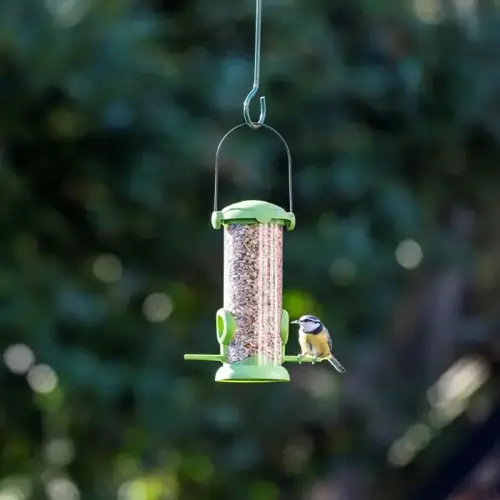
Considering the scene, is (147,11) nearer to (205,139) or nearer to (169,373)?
(205,139)

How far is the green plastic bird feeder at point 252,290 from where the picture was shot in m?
5.42

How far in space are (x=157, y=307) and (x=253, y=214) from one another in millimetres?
5101

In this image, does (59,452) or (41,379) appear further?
(59,452)

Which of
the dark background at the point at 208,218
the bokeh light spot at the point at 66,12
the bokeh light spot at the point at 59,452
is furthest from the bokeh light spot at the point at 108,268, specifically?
the bokeh light spot at the point at 66,12

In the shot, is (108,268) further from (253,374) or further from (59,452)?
(253,374)

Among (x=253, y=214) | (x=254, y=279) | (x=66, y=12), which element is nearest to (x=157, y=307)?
(x=66, y=12)

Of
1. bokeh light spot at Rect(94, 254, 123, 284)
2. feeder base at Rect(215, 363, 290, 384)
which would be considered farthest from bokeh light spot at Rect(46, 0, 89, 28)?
feeder base at Rect(215, 363, 290, 384)

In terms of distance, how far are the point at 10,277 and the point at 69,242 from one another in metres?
0.81

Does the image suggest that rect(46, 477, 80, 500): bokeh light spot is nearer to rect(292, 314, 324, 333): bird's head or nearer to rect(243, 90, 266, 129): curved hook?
rect(292, 314, 324, 333): bird's head

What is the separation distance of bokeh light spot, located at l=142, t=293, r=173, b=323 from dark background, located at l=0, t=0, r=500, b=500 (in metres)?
0.02

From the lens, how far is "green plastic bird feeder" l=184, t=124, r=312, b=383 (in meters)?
5.42

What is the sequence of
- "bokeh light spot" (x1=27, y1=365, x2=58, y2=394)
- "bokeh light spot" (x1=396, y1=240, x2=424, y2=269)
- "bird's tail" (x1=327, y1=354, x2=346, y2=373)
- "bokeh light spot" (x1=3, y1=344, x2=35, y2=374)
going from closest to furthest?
"bird's tail" (x1=327, y1=354, x2=346, y2=373) < "bokeh light spot" (x1=3, y1=344, x2=35, y2=374) < "bokeh light spot" (x1=27, y1=365, x2=58, y2=394) < "bokeh light spot" (x1=396, y1=240, x2=424, y2=269)

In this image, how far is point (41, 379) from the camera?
9.98 meters

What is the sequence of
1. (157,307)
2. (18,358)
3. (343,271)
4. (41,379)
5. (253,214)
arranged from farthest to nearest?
1. (157,307)
2. (343,271)
3. (41,379)
4. (18,358)
5. (253,214)
